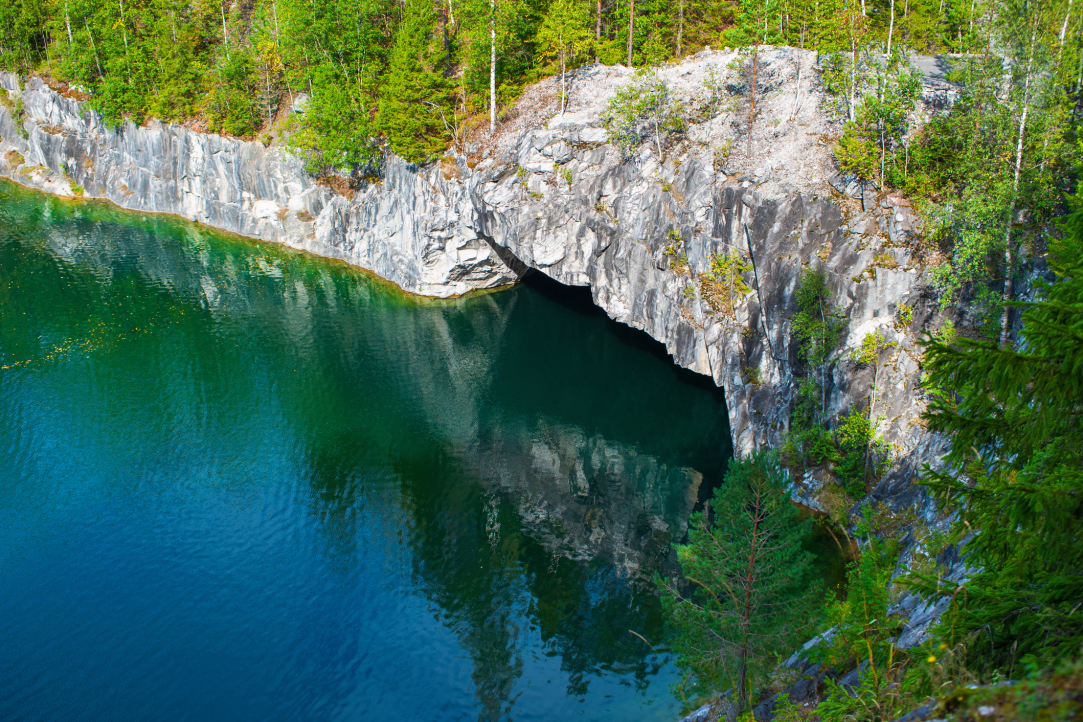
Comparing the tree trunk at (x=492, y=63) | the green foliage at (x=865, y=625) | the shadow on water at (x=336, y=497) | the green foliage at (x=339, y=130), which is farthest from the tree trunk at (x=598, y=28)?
the green foliage at (x=865, y=625)

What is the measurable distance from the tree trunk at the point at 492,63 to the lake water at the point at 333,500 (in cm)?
1359

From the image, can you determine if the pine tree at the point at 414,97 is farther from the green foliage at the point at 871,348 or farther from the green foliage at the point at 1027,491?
the green foliage at the point at 1027,491

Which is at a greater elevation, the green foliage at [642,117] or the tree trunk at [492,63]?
the tree trunk at [492,63]

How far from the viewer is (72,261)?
184 feet

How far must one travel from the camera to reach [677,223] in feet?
119

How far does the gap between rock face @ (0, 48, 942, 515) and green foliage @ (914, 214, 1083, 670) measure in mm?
17509

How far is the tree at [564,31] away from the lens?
44.0 m

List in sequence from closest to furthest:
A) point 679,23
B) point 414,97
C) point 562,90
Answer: point 562,90 → point 679,23 → point 414,97

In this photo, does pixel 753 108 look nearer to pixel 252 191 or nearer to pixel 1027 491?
pixel 1027 491

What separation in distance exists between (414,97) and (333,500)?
102 ft

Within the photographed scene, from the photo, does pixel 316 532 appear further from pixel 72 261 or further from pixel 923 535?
pixel 72 261

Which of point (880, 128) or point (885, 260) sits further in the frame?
point (880, 128)

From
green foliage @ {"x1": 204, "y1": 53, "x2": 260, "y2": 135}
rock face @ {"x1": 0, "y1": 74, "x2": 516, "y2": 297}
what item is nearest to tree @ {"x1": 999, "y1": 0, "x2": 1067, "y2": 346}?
rock face @ {"x1": 0, "y1": 74, "x2": 516, "y2": 297}

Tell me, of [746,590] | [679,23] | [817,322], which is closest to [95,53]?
[679,23]
